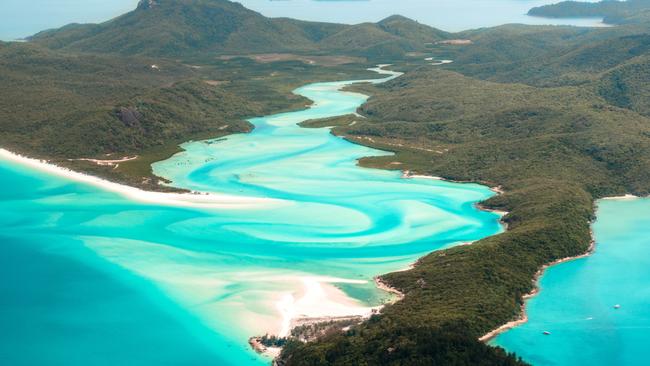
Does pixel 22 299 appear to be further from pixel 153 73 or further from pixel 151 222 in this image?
pixel 153 73

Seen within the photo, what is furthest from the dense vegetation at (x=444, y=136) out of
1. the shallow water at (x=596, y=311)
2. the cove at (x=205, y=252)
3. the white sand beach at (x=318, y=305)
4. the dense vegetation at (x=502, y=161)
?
the cove at (x=205, y=252)

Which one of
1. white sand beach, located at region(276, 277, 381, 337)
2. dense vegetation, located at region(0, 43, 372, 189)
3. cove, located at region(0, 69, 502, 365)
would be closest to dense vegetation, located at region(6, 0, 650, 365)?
dense vegetation, located at region(0, 43, 372, 189)

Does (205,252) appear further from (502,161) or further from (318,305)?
(502,161)

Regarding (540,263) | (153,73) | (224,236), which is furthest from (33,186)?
(153,73)

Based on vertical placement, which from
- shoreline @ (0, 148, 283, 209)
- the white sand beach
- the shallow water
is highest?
shoreline @ (0, 148, 283, 209)

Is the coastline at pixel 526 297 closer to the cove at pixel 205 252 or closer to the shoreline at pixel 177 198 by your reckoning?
the cove at pixel 205 252

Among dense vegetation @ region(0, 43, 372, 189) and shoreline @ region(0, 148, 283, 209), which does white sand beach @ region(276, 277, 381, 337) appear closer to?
shoreline @ region(0, 148, 283, 209)
